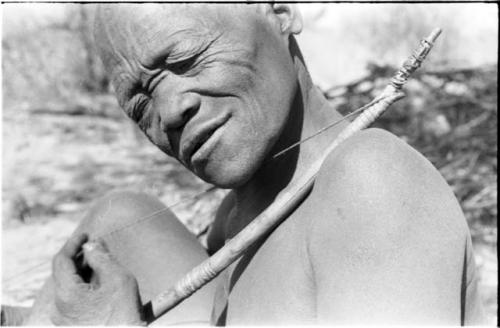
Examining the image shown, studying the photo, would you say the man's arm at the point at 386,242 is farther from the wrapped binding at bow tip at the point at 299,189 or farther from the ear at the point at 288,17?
the ear at the point at 288,17

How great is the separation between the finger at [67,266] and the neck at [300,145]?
13.5 inches

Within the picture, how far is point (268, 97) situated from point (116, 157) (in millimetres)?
3157

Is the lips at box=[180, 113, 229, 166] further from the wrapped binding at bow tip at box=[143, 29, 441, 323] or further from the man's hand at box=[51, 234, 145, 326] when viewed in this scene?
the man's hand at box=[51, 234, 145, 326]

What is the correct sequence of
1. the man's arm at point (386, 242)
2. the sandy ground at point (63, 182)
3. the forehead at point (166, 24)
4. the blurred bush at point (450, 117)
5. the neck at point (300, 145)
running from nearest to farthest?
the man's arm at point (386, 242) → the forehead at point (166, 24) → the neck at point (300, 145) → the sandy ground at point (63, 182) → the blurred bush at point (450, 117)

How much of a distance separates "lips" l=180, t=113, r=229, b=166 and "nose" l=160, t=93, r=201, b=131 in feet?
0.08

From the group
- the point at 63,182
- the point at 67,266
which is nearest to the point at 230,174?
the point at 67,266

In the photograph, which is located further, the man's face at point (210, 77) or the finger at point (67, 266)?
the finger at point (67, 266)

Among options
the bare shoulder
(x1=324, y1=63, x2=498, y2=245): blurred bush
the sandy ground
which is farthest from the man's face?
(x1=324, y1=63, x2=498, y2=245): blurred bush

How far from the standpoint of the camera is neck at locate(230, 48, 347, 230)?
1549mm

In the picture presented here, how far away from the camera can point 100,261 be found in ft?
5.53

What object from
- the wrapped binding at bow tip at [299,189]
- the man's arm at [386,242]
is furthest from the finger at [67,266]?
the man's arm at [386,242]

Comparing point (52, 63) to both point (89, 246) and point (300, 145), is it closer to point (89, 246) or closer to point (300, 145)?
point (89, 246)

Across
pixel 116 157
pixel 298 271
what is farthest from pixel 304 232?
pixel 116 157

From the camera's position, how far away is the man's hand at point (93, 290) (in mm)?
1595
